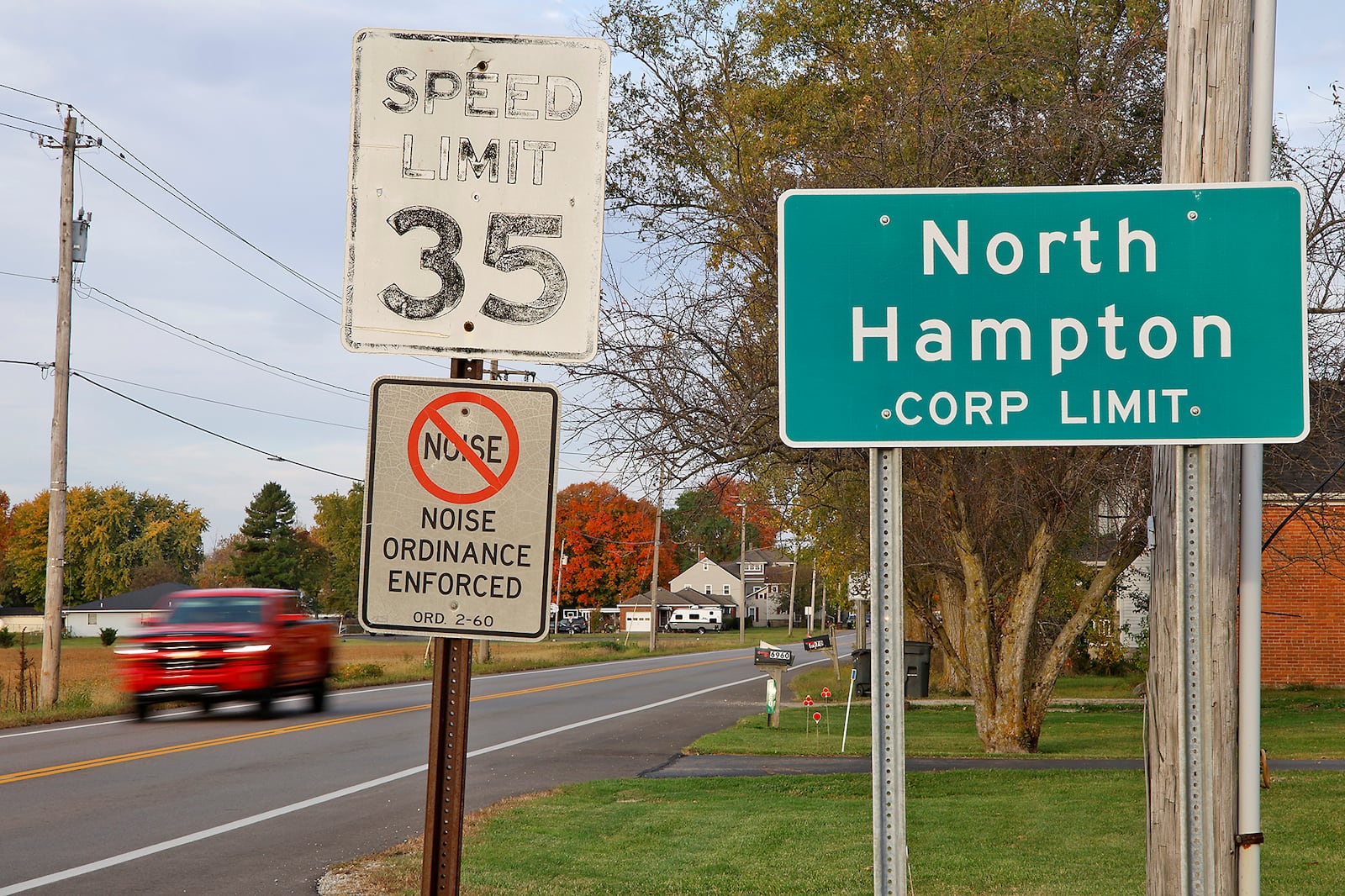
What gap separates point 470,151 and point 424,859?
1.82m

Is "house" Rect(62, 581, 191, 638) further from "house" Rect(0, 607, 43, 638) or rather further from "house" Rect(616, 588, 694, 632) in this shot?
"house" Rect(616, 588, 694, 632)

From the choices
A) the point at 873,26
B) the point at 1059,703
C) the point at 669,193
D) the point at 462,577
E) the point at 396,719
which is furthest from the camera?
the point at 1059,703

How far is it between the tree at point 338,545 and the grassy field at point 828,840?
89462 mm

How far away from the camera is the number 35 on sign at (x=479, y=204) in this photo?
3.16 meters

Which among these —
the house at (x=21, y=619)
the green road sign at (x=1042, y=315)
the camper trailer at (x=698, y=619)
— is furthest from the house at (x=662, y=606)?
the green road sign at (x=1042, y=315)

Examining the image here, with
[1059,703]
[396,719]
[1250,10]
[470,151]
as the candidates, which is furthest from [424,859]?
[1059,703]

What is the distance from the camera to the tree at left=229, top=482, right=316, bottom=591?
112 m

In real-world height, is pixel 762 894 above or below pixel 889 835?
below

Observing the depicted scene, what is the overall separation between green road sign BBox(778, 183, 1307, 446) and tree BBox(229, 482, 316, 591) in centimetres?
11441

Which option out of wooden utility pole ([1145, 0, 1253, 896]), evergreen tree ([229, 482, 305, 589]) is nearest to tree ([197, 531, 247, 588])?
evergreen tree ([229, 482, 305, 589])

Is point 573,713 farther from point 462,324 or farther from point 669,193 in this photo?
point 462,324

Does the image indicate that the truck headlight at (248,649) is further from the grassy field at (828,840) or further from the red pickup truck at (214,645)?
the grassy field at (828,840)

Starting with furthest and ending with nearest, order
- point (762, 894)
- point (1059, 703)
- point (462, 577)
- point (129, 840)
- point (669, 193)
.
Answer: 1. point (1059, 703)
2. point (669, 193)
3. point (129, 840)
4. point (762, 894)
5. point (462, 577)

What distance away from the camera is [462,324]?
3156mm
